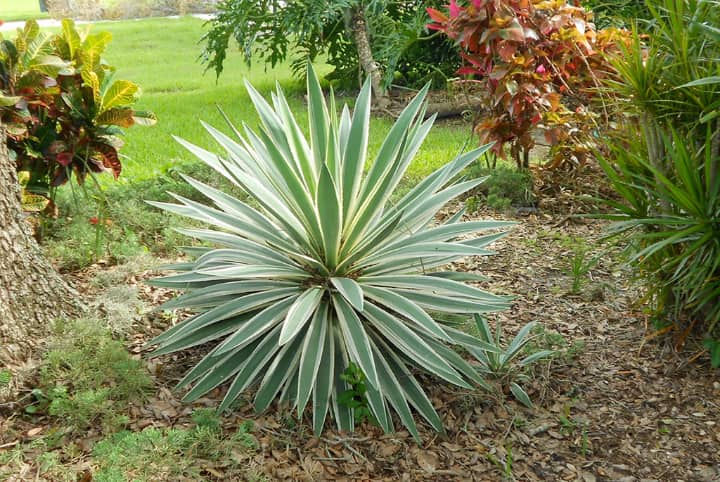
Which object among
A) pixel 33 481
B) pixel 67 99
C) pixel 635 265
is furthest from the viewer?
pixel 67 99

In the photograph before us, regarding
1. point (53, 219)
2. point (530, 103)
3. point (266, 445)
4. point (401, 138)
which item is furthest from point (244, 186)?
point (530, 103)

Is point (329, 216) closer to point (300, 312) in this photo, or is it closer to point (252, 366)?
point (300, 312)

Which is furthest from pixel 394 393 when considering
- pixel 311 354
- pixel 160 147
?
pixel 160 147

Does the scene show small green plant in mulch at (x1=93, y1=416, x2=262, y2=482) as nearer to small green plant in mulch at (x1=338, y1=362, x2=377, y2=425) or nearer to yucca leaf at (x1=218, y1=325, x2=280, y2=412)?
yucca leaf at (x1=218, y1=325, x2=280, y2=412)

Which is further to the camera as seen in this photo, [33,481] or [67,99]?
[67,99]

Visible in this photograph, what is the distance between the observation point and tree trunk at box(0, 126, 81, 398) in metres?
2.93

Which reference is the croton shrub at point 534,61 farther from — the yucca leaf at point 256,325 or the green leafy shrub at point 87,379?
the green leafy shrub at point 87,379

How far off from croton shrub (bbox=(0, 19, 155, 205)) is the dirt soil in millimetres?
1094

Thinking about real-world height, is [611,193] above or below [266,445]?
above

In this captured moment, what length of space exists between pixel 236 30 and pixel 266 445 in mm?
7374

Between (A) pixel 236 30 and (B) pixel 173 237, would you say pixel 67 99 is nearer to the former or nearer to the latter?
(B) pixel 173 237

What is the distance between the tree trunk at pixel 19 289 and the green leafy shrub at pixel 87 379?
0.28 feet

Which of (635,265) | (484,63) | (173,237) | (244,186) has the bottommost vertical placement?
(173,237)

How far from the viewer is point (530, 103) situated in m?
4.91
